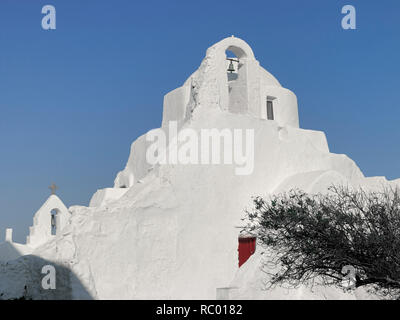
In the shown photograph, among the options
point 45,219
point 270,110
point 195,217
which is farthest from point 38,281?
point 45,219

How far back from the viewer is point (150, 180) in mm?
16016

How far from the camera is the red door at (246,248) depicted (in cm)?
1588

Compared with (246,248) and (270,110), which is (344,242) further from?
(270,110)

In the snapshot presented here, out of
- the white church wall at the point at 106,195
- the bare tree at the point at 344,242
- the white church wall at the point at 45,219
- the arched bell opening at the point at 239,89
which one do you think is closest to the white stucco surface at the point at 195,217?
the arched bell opening at the point at 239,89

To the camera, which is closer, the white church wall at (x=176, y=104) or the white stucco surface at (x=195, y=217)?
the white stucco surface at (x=195, y=217)

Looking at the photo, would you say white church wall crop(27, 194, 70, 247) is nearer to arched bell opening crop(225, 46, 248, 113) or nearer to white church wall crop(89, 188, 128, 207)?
white church wall crop(89, 188, 128, 207)

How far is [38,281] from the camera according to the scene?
12.0 m

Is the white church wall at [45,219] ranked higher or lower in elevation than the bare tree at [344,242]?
higher

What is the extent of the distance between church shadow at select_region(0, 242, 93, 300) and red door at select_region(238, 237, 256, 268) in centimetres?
496

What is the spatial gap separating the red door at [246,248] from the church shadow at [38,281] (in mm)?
4961

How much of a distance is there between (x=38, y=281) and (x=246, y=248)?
6438mm

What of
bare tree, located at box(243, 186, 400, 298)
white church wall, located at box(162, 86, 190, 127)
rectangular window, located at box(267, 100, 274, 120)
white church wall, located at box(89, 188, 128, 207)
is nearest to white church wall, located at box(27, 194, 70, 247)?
white church wall, located at box(89, 188, 128, 207)

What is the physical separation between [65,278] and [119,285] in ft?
6.93

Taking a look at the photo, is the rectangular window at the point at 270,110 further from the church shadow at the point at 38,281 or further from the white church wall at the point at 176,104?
the church shadow at the point at 38,281
